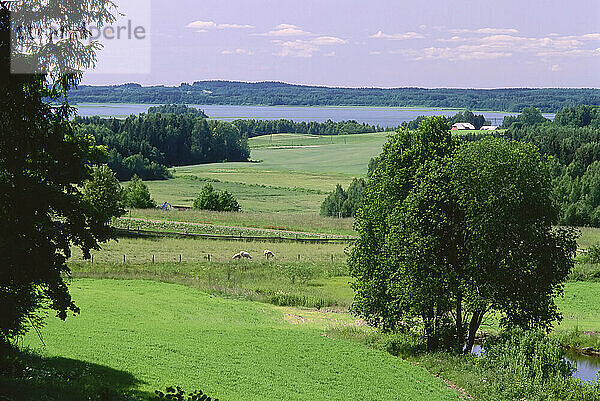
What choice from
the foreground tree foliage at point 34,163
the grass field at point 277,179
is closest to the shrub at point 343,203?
the grass field at point 277,179

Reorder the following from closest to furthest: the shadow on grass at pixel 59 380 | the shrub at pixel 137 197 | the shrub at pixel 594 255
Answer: the shadow on grass at pixel 59 380
the shrub at pixel 594 255
the shrub at pixel 137 197

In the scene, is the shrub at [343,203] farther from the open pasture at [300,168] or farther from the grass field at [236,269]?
the grass field at [236,269]

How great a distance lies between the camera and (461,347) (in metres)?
31.2

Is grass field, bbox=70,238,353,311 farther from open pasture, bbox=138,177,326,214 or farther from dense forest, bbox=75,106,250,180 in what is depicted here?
dense forest, bbox=75,106,250,180

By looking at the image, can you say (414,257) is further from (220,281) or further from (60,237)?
(220,281)

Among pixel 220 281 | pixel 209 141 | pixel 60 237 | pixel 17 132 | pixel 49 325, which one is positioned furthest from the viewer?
pixel 209 141

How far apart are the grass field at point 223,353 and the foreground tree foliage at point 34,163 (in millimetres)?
2836

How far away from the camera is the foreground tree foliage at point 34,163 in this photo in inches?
569

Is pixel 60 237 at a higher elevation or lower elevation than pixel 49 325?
higher

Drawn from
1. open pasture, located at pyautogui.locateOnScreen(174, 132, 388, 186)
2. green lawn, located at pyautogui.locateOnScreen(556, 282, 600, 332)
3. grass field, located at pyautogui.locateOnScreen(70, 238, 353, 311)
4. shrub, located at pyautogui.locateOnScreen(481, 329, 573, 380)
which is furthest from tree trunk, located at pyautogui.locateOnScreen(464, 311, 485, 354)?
open pasture, located at pyautogui.locateOnScreen(174, 132, 388, 186)

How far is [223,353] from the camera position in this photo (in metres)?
27.4

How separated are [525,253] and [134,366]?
17.5 meters

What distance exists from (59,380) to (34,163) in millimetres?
6441

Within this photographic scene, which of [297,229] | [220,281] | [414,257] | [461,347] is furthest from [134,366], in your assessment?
[297,229]
